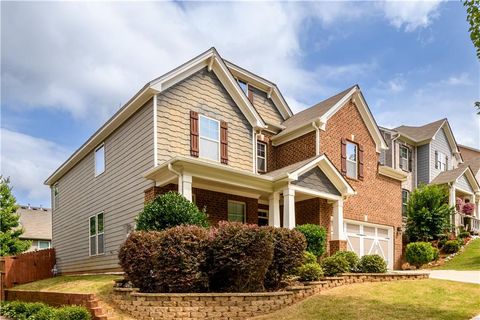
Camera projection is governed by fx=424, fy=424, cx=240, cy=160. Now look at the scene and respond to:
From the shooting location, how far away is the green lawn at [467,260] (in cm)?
2005

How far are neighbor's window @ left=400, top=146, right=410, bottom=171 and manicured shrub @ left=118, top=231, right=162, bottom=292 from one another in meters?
23.2

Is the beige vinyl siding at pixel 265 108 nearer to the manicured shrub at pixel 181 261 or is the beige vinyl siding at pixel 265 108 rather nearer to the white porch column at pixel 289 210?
the white porch column at pixel 289 210

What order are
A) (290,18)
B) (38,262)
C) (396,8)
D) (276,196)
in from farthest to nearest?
1. (38,262)
2. (276,196)
3. (290,18)
4. (396,8)

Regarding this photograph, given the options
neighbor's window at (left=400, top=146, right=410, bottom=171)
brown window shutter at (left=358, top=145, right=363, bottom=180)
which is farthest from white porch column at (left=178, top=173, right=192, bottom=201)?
neighbor's window at (left=400, top=146, right=410, bottom=171)

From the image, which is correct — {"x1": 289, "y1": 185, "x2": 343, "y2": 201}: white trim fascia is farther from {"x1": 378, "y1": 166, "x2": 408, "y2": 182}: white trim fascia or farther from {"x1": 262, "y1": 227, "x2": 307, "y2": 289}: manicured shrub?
{"x1": 378, "y1": 166, "x2": 408, "y2": 182}: white trim fascia

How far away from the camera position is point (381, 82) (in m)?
15.8

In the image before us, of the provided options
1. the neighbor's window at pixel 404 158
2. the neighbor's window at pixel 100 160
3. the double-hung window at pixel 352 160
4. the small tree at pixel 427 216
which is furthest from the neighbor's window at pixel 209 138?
the neighbor's window at pixel 404 158

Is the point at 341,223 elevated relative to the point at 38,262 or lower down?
elevated

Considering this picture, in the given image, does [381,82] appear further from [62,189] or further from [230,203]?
[62,189]

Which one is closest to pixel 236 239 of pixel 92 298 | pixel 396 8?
pixel 92 298

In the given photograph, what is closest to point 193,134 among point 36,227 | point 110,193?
point 110,193

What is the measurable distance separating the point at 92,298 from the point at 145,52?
337 inches

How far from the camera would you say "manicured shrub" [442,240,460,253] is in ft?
78.2

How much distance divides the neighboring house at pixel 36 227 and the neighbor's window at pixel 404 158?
3293 cm
